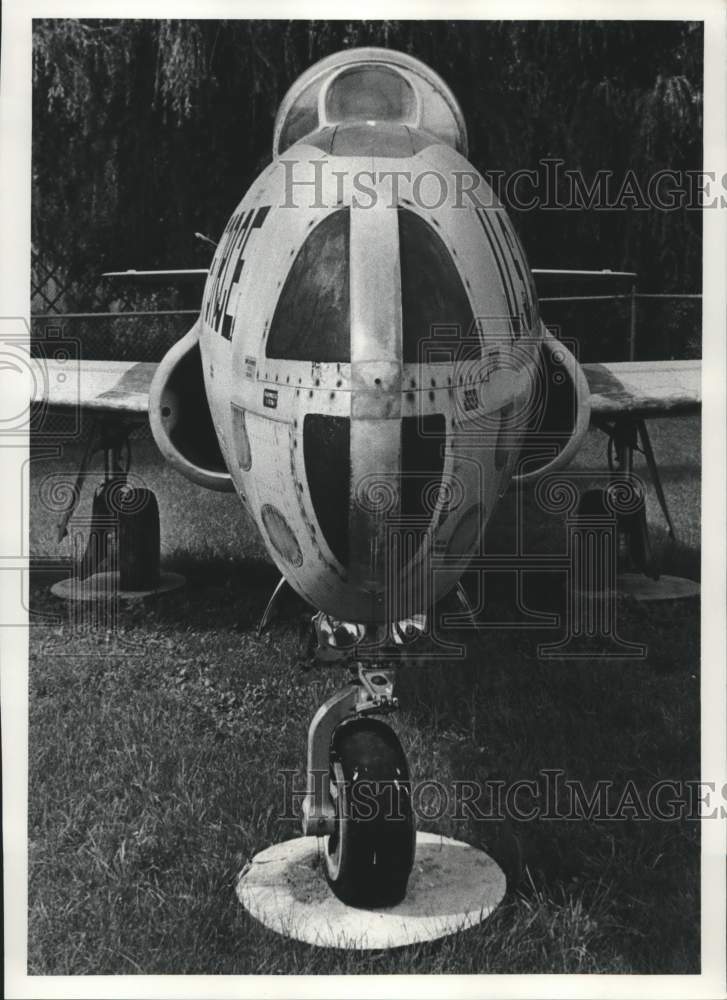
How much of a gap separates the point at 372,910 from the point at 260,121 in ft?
19.7

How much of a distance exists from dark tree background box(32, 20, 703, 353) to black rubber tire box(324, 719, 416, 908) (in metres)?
3.46

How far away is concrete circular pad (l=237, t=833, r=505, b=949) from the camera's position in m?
4.24

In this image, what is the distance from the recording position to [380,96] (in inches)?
158

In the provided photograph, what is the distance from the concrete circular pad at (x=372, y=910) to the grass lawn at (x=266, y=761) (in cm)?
6

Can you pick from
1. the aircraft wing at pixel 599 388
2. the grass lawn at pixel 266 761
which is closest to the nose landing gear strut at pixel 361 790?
the grass lawn at pixel 266 761

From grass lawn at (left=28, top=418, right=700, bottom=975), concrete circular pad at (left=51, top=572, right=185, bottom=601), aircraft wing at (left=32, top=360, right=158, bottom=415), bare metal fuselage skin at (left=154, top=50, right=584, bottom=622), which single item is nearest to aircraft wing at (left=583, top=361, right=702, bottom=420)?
grass lawn at (left=28, top=418, right=700, bottom=975)

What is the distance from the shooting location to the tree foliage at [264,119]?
6406mm

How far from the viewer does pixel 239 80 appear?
726 cm

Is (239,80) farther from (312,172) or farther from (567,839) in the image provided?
(567,839)

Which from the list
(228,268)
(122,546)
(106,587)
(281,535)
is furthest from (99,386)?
(281,535)

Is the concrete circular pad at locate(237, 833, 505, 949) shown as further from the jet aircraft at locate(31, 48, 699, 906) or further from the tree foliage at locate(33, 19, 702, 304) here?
the tree foliage at locate(33, 19, 702, 304)

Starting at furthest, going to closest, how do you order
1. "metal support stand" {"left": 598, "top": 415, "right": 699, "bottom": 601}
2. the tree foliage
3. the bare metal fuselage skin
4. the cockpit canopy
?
"metal support stand" {"left": 598, "top": 415, "right": 699, "bottom": 601}, the tree foliage, the cockpit canopy, the bare metal fuselage skin

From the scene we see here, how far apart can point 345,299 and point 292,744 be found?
342 cm

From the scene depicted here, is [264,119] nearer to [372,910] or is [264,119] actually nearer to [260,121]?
[260,121]
